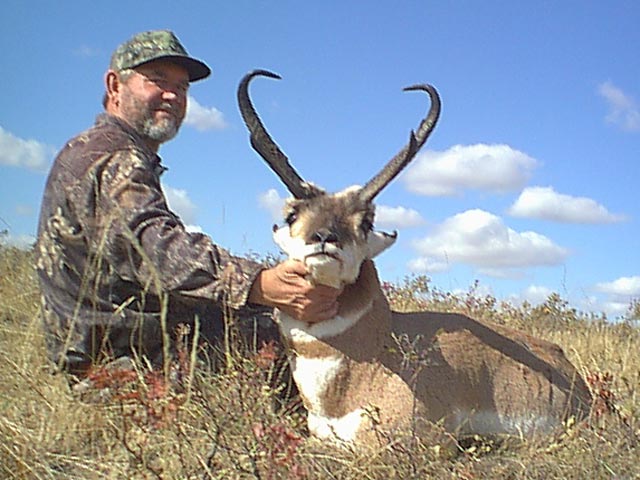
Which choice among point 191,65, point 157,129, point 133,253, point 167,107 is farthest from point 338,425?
point 191,65

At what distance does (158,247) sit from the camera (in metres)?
4.93

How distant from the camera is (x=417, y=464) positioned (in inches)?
166

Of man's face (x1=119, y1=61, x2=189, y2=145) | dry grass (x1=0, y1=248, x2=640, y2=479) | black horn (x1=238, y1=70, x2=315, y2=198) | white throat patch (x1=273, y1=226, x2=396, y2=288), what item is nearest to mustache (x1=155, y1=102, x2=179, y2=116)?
man's face (x1=119, y1=61, x2=189, y2=145)

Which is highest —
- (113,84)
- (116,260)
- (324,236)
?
(113,84)

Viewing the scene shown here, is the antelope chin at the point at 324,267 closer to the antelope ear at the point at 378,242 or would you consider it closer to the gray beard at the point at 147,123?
the antelope ear at the point at 378,242

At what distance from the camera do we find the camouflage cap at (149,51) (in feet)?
19.5

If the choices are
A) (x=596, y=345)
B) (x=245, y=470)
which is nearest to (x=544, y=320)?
(x=596, y=345)

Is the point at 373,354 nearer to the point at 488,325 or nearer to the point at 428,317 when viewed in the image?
the point at 428,317

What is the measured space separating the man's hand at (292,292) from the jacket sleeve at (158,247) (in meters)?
0.08

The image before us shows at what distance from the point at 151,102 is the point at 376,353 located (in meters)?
2.47

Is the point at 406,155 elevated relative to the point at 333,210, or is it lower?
elevated

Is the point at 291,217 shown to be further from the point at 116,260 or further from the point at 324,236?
the point at 116,260

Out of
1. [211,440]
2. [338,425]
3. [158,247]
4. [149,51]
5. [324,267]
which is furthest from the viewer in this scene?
[149,51]

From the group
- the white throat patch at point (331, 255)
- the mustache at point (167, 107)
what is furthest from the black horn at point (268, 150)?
the mustache at point (167, 107)
